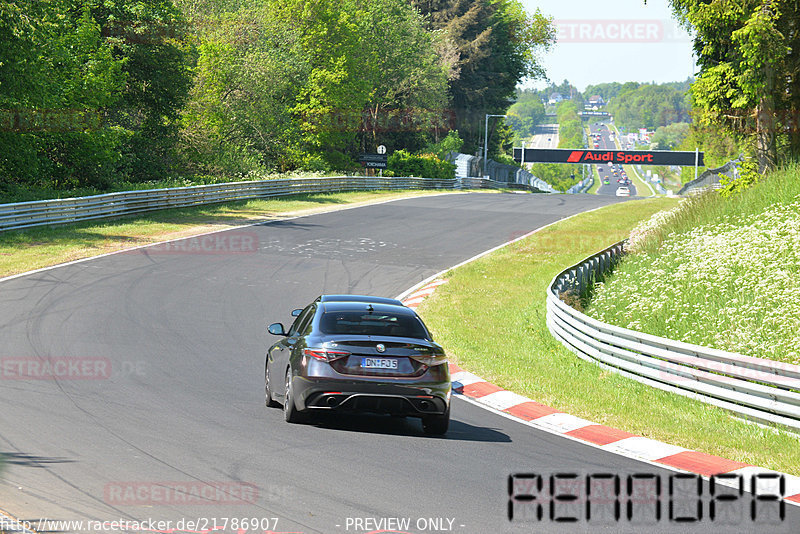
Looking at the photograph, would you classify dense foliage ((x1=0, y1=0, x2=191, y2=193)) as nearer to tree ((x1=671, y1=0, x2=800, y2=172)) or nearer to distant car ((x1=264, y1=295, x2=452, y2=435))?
tree ((x1=671, y1=0, x2=800, y2=172))

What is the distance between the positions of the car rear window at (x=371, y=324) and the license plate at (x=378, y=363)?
0.41 meters

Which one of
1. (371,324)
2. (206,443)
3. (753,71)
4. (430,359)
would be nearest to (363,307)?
(371,324)

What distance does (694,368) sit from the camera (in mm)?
13766

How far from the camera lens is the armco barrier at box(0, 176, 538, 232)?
29.3 meters

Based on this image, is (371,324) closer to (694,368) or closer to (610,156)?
(694,368)

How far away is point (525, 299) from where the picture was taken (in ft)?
78.3

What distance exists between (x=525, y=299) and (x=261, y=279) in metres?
6.65

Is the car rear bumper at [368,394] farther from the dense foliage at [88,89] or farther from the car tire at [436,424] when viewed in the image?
the dense foliage at [88,89]

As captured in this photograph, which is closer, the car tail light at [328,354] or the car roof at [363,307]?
the car tail light at [328,354]

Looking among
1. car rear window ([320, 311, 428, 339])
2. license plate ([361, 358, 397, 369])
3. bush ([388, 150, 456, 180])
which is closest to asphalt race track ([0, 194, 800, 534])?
license plate ([361, 358, 397, 369])

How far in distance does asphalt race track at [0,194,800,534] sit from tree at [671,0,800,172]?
15.0 metres

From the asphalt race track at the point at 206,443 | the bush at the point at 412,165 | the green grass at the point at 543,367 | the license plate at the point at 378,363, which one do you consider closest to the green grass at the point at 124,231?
the asphalt race track at the point at 206,443

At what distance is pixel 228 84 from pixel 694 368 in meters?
47.0

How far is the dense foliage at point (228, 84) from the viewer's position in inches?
1404
